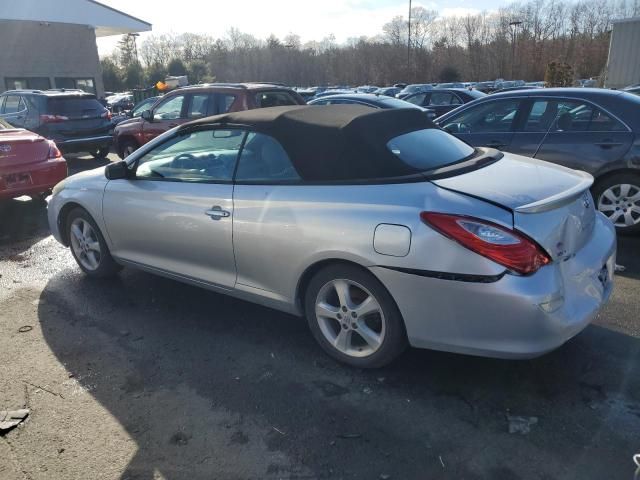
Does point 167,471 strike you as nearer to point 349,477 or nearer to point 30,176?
point 349,477

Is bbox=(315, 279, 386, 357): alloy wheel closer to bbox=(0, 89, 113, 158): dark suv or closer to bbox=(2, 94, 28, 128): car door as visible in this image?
bbox=(0, 89, 113, 158): dark suv

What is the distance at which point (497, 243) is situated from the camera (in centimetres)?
257

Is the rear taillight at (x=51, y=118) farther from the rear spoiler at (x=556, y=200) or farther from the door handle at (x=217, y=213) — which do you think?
the rear spoiler at (x=556, y=200)

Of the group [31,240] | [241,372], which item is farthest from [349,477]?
[31,240]

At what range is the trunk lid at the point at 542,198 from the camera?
2.66 m

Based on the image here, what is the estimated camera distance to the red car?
7.17 m

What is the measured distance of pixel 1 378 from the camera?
3.34m

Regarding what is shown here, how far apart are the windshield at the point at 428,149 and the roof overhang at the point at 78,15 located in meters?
29.4

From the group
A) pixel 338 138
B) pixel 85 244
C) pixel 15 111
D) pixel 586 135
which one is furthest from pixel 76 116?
pixel 586 135

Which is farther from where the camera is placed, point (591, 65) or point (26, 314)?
point (591, 65)

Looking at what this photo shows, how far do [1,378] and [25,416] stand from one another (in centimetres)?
58

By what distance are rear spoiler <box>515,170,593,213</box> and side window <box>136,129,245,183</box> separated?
1990mm

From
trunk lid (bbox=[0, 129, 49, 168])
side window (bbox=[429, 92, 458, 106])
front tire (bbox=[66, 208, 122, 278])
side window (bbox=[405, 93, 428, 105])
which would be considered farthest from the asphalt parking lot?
side window (bbox=[405, 93, 428, 105])

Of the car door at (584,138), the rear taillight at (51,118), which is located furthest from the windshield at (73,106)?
the car door at (584,138)
